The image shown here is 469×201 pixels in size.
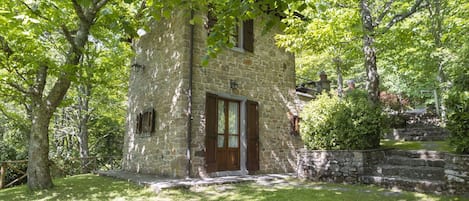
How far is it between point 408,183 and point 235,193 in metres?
3.33

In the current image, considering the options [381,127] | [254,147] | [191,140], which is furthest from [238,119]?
[381,127]

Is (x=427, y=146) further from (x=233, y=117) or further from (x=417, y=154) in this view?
(x=233, y=117)

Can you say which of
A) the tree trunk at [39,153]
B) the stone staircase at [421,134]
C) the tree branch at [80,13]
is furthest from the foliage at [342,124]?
the tree trunk at [39,153]

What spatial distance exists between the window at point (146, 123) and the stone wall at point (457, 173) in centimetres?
693

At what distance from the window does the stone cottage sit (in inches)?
1.1

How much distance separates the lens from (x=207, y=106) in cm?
788

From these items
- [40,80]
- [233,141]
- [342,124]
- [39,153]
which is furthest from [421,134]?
[40,80]

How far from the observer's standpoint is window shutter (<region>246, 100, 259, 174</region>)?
8570 mm

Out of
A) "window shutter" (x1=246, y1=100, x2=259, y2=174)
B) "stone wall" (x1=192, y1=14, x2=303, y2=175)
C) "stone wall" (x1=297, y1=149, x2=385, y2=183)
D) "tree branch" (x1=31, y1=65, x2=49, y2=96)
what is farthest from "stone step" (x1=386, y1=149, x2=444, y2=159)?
"tree branch" (x1=31, y1=65, x2=49, y2=96)

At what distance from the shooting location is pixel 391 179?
19.5ft

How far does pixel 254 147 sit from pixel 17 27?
20.7 feet

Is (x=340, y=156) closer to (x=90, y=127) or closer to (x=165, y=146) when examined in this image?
(x=165, y=146)

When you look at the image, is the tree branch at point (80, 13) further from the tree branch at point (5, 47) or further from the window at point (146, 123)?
the window at point (146, 123)

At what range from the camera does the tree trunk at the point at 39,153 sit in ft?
21.9
